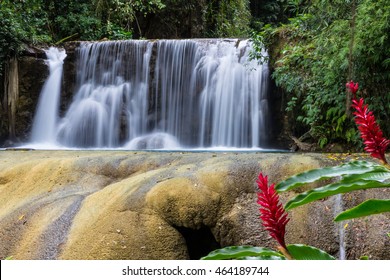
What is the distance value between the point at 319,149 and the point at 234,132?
2.54 meters

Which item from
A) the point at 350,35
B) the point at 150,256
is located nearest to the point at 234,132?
the point at 350,35

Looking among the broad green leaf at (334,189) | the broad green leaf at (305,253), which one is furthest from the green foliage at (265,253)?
the broad green leaf at (334,189)

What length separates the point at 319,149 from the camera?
28.9 feet

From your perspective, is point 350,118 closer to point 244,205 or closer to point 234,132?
point 234,132

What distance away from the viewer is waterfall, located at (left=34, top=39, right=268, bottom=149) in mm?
10867

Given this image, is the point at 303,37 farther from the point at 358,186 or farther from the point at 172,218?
the point at 358,186

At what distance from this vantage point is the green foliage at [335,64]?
6.77 m

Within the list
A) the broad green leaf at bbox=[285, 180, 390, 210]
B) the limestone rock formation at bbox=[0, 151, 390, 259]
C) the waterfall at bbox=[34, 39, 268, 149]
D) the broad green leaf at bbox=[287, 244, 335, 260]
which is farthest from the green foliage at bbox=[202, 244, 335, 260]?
the waterfall at bbox=[34, 39, 268, 149]

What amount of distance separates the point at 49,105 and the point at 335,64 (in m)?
8.59

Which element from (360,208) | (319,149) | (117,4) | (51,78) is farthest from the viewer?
(117,4)

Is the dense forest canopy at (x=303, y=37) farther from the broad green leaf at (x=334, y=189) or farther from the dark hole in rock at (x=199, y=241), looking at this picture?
the broad green leaf at (x=334, y=189)

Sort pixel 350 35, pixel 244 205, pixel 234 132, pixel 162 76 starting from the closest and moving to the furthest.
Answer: pixel 244 205 < pixel 350 35 < pixel 234 132 < pixel 162 76

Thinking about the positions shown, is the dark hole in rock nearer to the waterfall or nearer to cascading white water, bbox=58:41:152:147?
the waterfall

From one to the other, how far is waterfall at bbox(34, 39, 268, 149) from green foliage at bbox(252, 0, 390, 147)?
1442mm
